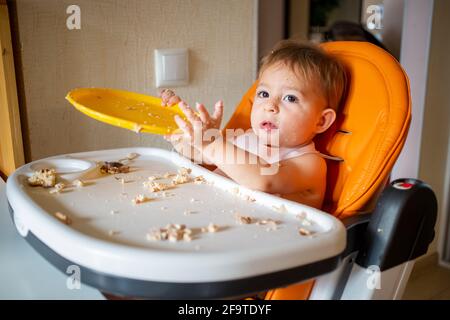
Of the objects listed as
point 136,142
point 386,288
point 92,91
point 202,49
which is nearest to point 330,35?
point 202,49

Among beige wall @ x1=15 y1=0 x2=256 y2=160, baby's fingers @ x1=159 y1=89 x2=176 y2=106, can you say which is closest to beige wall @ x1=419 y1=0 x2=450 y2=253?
beige wall @ x1=15 y1=0 x2=256 y2=160

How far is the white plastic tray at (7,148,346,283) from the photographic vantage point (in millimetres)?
469

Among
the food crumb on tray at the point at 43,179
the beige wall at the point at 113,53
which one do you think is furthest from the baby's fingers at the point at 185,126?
the beige wall at the point at 113,53

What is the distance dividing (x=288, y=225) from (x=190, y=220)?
0.12 meters

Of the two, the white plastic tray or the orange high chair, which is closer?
the white plastic tray

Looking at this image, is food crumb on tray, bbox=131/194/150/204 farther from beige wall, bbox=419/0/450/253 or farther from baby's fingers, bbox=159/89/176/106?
beige wall, bbox=419/0/450/253

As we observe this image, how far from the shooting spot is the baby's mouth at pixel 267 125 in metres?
0.80

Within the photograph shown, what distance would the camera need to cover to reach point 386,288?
0.65 meters

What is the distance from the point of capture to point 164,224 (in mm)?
579

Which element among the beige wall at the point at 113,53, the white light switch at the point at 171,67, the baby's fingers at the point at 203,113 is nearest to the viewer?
the baby's fingers at the point at 203,113

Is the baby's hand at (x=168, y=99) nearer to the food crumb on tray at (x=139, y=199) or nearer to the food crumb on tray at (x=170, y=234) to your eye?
the food crumb on tray at (x=139, y=199)

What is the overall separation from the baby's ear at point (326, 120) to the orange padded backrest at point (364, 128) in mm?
18

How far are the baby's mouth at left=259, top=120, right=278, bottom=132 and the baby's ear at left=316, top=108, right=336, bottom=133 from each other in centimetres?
8

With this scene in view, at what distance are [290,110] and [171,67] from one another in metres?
0.37
